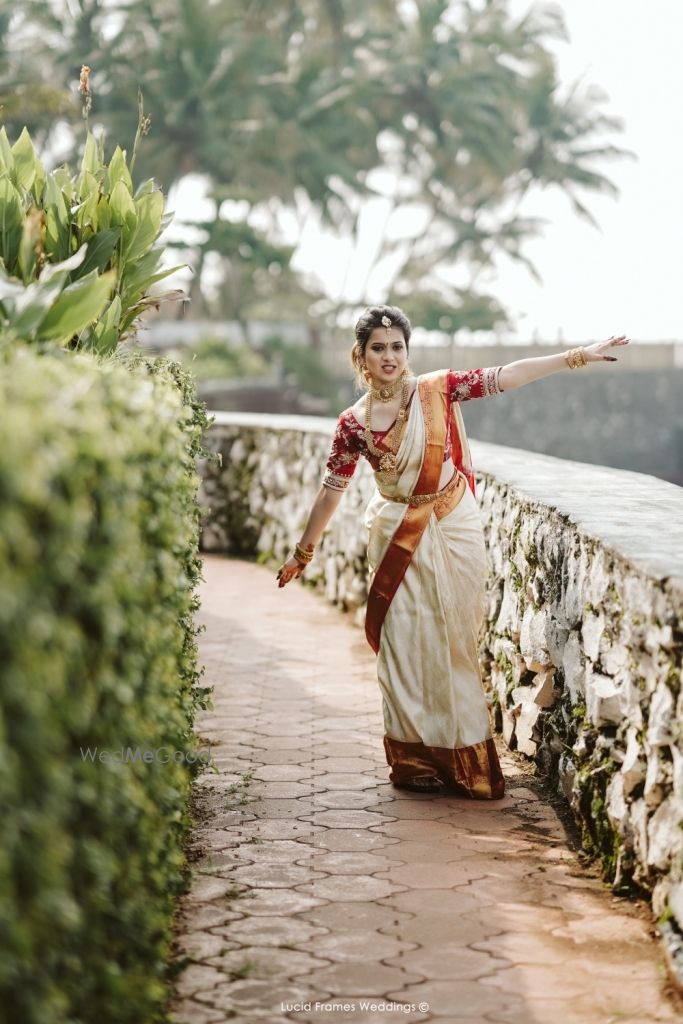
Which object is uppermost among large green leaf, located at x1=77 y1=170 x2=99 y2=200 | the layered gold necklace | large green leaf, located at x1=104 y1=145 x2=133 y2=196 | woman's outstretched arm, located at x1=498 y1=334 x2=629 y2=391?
large green leaf, located at x1=104 y1=145 x2=133 y2=196

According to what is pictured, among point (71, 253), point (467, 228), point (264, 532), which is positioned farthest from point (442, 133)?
point (71, 253)

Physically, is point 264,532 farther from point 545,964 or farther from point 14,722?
point 14,722

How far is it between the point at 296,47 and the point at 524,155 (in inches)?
472

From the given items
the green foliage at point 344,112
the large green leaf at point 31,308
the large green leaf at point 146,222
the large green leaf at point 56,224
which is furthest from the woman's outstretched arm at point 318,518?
the green foliage at point 344,112

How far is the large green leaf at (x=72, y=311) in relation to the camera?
12.3 ft

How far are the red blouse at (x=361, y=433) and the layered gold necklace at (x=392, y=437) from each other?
0.02 metres

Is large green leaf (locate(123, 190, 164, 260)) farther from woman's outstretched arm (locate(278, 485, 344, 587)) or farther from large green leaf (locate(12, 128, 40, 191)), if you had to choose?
woman's outstretched arm (locate(278, 485, 344, 587))

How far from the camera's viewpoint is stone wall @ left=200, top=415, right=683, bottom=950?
3.73 m

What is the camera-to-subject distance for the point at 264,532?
11.5m

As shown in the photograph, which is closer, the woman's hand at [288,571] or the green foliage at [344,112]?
the woman's hand at [288,571]

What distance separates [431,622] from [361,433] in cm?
76

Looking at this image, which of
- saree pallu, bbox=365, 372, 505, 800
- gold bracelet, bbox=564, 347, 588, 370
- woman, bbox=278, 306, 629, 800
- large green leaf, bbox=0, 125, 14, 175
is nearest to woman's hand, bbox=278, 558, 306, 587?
woman, bbox=278, 306, 629, 800

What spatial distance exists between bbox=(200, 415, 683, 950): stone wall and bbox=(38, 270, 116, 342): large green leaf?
1.64 metres

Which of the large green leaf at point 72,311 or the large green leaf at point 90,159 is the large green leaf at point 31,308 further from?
the large green leaf at point 90,159
